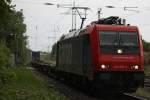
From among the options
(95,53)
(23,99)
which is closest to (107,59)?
(95,53)

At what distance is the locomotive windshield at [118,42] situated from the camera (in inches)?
878

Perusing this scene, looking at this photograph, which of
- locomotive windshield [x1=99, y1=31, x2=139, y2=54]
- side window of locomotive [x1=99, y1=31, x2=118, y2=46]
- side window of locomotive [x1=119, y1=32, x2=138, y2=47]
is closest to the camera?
locomotive windshield [x1=99, y1=31, x2=139, y2=54]

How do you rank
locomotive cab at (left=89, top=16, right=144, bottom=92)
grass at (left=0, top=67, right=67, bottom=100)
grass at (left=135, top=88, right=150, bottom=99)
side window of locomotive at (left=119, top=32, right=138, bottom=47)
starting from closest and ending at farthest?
grass at (left=0, top=67, right=67, bottom=100) → locomotive cab at (left=89, top=16, right=144, bottom=92) → side window of locomotive at (left=119, top=32, right=138, bottom=47) → grass at (left=135, top=88, right=150, bottom=99)

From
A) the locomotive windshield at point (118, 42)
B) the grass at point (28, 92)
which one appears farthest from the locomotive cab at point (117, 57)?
the grass at point (28, 92)

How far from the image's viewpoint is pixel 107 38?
→ 74.1ft

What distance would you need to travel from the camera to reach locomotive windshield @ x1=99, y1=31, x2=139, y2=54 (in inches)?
878

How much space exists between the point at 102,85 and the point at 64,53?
34.3 ft

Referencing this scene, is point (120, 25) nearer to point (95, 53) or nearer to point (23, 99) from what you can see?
point (95, 53)

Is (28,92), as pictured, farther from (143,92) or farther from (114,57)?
(143,92)

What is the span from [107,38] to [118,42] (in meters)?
0.48

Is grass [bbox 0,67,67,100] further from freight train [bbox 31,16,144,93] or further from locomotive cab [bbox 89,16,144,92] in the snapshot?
locomotive cab [bbox 89,16,144,92]

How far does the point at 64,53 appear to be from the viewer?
32.2 metres

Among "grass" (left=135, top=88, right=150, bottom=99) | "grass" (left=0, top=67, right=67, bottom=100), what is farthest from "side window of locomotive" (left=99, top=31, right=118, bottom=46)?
"grass" (left=135, top=88, right=150, bottom=99)

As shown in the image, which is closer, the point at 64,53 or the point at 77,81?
the point at 77,81
